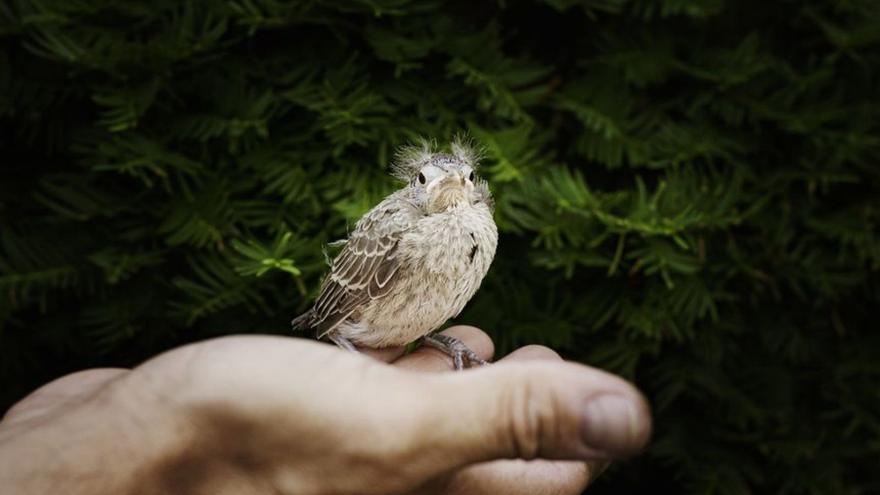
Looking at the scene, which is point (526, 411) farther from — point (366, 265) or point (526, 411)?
point (366, 265)

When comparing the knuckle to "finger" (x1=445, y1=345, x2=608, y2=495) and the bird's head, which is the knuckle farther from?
the bird's head

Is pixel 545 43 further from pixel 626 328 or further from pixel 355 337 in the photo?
pixel 355 337

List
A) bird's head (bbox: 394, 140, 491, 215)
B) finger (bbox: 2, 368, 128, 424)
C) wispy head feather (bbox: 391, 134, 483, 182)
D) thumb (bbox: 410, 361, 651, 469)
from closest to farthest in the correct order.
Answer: thumb (bbox: 410, 361, 651, 469) < finger (bbox: 2, 368, 128, 424) < bird's head (bbox: 394, 140, 491, 215) < wispy head feather (bbox: 391, 134, 483, 182)

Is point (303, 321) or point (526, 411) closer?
point (526, 411)

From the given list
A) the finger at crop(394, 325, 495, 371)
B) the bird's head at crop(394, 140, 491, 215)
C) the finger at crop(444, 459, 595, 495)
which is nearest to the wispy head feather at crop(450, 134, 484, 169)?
the bird's head at crop(394, 140, 491, 215)

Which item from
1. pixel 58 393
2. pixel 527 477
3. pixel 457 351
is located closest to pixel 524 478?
pixel 527 477

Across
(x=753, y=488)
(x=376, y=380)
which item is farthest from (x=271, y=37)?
(x=753, y=488)

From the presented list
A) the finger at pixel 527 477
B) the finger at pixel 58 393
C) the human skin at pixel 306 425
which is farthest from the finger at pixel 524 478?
the finger at pixel 58 393

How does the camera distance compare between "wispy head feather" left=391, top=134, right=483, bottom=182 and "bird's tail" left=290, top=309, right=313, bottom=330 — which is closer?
"wispy head feather" left=391, top=134, right=483, bottom=182
